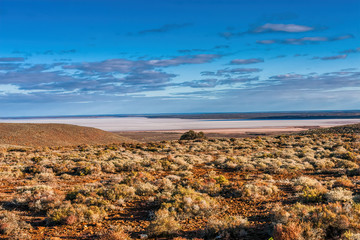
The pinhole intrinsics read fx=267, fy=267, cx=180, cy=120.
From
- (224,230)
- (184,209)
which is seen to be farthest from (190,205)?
(224,230)

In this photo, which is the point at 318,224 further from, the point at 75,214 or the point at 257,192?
the point at 75,214

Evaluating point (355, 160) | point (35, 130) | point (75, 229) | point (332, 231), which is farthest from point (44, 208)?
point (35, 130)

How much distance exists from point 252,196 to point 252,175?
15.1 feet

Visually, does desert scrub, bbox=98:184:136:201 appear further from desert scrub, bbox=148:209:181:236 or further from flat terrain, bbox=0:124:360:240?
desert scrub, bbox=148:209:181:236

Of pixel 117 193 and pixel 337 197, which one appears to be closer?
pixel 337 197

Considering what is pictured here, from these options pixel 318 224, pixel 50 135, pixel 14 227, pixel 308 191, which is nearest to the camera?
pixel 318 224

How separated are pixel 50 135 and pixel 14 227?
1877 inches

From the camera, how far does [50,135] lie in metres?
50.6

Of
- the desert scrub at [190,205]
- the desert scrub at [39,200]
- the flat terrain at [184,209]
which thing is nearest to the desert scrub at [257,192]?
the flat terrain at [184,209]

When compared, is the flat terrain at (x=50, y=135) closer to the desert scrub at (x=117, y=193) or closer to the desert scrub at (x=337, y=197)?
the desert scrub at (x=117, y=193)

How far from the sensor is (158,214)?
7992mm

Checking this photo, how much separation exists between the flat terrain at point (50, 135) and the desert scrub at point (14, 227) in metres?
40.5

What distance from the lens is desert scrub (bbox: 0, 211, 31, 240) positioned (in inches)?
272

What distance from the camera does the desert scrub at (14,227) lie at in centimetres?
691
